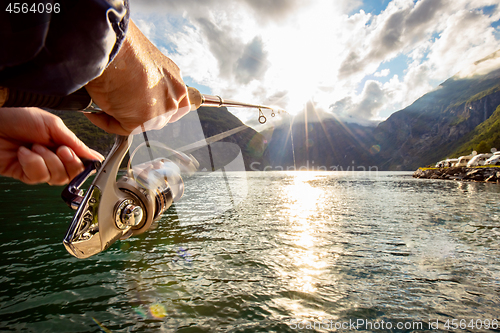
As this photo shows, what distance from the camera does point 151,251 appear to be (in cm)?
878

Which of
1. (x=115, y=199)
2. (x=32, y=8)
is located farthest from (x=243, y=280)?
(x=32, y=8)

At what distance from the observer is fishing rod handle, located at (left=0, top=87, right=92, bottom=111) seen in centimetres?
110

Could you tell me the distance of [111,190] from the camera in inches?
78.1

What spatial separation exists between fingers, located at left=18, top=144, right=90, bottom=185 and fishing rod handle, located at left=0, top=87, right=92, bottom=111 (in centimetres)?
57

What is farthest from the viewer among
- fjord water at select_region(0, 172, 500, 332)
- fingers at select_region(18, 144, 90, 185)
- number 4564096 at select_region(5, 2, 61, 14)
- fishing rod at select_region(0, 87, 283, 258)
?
fjord water at select_region(0, 172, 500, 332)

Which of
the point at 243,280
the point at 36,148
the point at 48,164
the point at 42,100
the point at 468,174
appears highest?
the point at 468,174

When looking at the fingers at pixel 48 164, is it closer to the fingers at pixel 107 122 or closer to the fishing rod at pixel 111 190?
the fishing rod at pixel 111 190

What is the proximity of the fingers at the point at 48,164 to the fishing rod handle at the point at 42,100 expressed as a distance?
57 cm

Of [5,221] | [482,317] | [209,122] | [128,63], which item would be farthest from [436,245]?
[209,122]

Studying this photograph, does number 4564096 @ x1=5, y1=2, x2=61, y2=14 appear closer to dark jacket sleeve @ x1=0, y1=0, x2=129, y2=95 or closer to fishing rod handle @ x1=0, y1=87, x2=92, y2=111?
dark jacket sleeve @ x1=0, y1=0, x2=129, y2=95

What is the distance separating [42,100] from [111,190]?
37.0 inches

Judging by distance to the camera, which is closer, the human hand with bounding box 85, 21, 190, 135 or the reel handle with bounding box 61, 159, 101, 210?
the human hand with bounding box 85, 21, 190, 135

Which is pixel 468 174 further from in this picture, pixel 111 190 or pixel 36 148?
pixel 36 148

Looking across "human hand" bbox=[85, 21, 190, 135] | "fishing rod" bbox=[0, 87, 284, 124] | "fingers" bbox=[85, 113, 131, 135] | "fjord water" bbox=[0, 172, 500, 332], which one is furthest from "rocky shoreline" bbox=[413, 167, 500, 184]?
"fishing rod" bbox=[0, 87, 284, 124]
